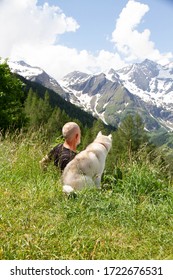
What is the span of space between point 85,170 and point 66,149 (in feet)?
4.00

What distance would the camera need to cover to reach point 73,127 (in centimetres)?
693

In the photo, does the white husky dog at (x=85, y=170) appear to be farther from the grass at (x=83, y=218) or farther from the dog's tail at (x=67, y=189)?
the grass at (x=83, y=218)

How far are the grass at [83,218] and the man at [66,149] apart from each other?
26 centimetres

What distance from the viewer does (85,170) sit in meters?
6.00

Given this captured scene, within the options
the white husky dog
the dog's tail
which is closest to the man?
the white husky dog

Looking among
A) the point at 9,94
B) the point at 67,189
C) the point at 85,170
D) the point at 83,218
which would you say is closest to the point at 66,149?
the point at 85,170

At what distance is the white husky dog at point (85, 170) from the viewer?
583cm

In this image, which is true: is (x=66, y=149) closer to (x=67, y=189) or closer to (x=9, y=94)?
(x=67, y=189)

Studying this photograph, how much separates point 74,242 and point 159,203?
217 centimetres

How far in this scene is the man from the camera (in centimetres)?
690

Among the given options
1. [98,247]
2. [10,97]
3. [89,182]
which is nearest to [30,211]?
[98,247]

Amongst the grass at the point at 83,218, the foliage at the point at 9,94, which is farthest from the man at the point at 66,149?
the foliage at the point at 9,94

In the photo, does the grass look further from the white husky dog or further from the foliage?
the foliage

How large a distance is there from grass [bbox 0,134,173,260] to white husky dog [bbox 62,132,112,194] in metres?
0.20
